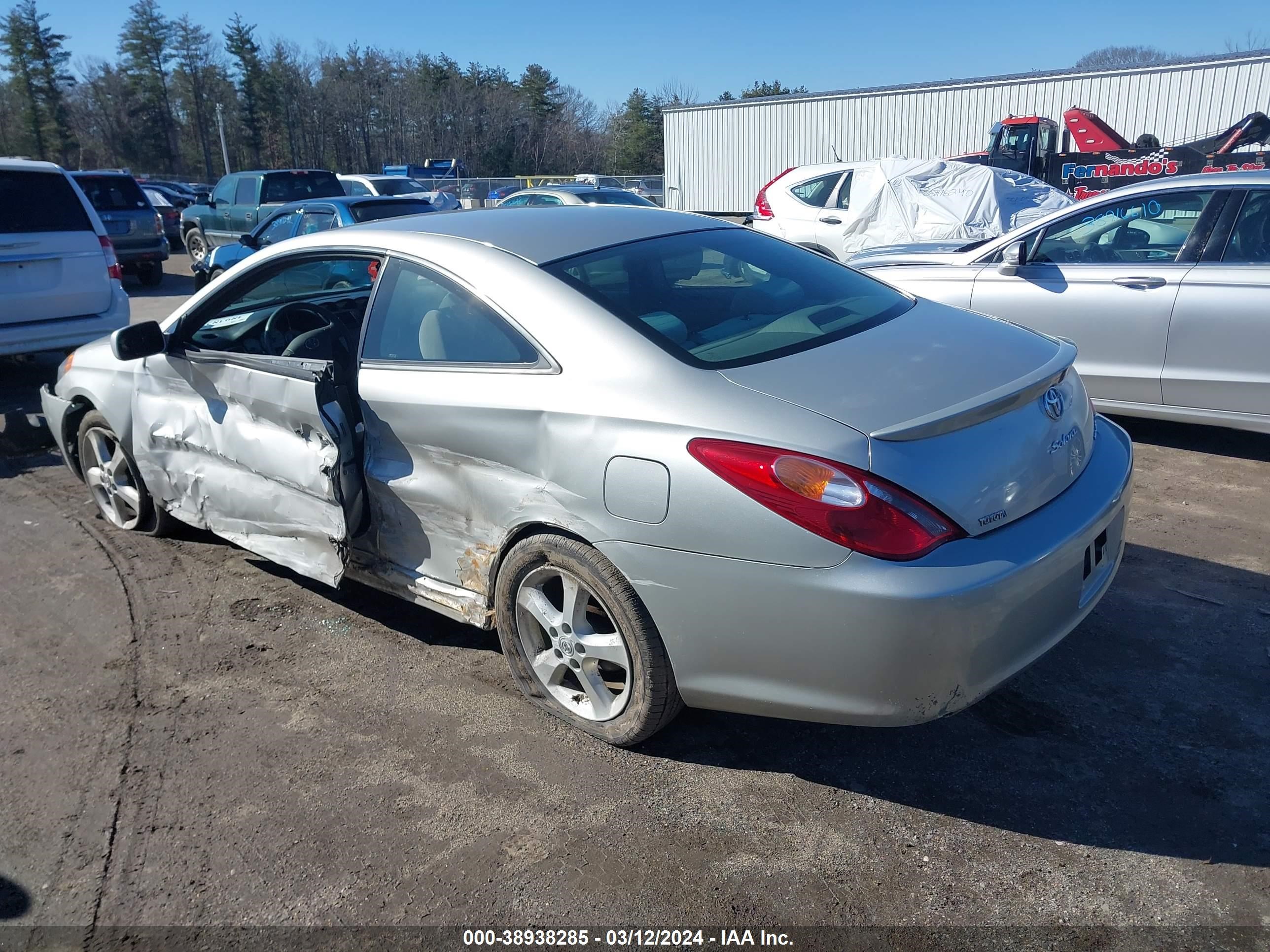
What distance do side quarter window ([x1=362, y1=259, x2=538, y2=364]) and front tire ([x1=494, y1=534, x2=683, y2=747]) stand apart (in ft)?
2.11

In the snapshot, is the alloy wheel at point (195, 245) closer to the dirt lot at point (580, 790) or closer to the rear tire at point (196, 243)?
the rear tire at point (196, 243)

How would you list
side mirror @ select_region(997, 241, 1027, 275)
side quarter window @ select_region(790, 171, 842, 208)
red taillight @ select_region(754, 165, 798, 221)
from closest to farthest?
side mirror @ select_region(997, 241, 1027, 275)
red taillight @ select_region(754, 165, 798, 221)
side quarter window @ select_region(790, 171, 842, 208)

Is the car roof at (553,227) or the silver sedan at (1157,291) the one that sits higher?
the car roof at (553,227)

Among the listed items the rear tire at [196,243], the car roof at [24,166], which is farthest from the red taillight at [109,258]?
the rear tire at [196,243]

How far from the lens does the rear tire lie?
726 inches

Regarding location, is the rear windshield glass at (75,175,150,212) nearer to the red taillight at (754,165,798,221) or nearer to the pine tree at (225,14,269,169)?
the red taillight at (754,165,798,221)

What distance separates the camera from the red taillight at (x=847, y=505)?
238cm

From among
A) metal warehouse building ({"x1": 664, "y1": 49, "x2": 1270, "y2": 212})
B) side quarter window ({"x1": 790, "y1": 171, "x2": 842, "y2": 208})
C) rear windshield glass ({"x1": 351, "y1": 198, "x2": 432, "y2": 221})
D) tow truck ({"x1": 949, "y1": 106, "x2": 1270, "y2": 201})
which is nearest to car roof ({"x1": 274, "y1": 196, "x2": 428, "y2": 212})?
rear windshield glass ({"x1": 351, "y1": 198, "x2": 432, "y2": 221})

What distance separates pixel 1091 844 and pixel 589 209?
2.85 m

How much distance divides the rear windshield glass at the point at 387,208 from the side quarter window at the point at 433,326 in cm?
770

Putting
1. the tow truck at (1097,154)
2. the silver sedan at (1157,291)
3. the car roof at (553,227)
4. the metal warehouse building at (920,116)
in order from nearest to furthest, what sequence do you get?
the car roof at (553,227) → the silver sedan at (1157,291) → the tow truck at (1097,154) → the metal warehouse building at (920,116)

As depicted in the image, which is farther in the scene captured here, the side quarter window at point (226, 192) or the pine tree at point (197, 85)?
the pine tree at point (197, 85)

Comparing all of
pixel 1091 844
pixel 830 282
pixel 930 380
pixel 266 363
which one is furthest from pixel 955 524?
pixel 266 363

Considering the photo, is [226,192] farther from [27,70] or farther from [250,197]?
[27,70]
